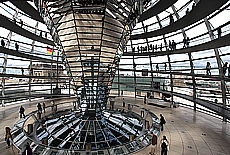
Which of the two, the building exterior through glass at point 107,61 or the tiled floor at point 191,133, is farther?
the building exterior through glass at point 107,61

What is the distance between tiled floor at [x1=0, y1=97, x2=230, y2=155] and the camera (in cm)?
1112

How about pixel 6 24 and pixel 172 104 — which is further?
pixel 172 104

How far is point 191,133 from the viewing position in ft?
46.1

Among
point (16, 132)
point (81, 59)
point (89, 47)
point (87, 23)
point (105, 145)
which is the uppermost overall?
point (87, 23)

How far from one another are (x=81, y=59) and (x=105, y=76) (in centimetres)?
280

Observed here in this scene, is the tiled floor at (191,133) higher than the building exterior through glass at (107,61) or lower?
lower

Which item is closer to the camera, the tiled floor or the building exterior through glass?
the tiled floor

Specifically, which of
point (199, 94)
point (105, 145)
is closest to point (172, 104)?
point (199, 94)

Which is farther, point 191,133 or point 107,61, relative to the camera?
point 107,61

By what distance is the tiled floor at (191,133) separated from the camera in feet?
36.5

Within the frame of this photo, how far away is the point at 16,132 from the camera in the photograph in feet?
43.0

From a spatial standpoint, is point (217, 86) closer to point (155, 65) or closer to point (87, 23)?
point (155, 65)

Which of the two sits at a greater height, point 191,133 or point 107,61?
point 107,61

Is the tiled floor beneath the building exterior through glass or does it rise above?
beneath
